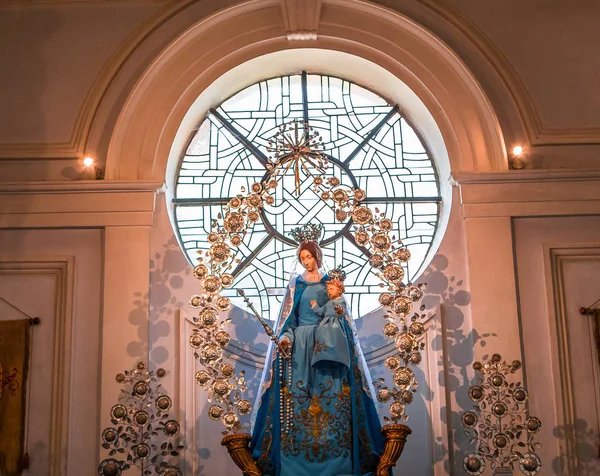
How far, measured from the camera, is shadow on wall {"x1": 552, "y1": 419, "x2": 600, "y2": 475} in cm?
655

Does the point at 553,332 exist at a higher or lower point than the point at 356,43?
lower

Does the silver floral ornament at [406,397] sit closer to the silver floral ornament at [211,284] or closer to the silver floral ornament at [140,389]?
the silver floral ornament at [211,284]

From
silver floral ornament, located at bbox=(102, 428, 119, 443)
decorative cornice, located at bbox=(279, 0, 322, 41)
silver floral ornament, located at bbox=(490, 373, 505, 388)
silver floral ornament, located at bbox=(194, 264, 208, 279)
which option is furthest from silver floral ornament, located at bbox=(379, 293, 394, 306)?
decorative cornice, located at bbox=(279, 0, 322, 41)

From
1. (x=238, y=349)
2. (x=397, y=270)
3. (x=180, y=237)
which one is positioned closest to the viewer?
(x=397, y=270)

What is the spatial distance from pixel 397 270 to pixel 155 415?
180 cm

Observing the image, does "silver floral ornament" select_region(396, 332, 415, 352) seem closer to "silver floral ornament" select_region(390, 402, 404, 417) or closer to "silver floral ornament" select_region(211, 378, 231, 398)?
"silver floral ornament" select_region(390, 402, 404, 417)

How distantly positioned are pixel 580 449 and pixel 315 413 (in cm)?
180

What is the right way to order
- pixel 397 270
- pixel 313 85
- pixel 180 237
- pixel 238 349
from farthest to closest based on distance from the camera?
pixel 313 85 → pixel 180 237 → pixel 238 349 → pixel 397 270

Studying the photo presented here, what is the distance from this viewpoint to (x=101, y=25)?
758cm

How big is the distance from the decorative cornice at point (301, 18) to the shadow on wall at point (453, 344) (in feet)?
6.23

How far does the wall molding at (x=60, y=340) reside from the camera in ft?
21.6

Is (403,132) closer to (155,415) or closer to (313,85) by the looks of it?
(313,85)

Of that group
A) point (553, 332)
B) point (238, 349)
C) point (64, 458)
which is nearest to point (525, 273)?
point (553, 332)

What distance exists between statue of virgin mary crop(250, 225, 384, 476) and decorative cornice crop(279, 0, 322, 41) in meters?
2.25
